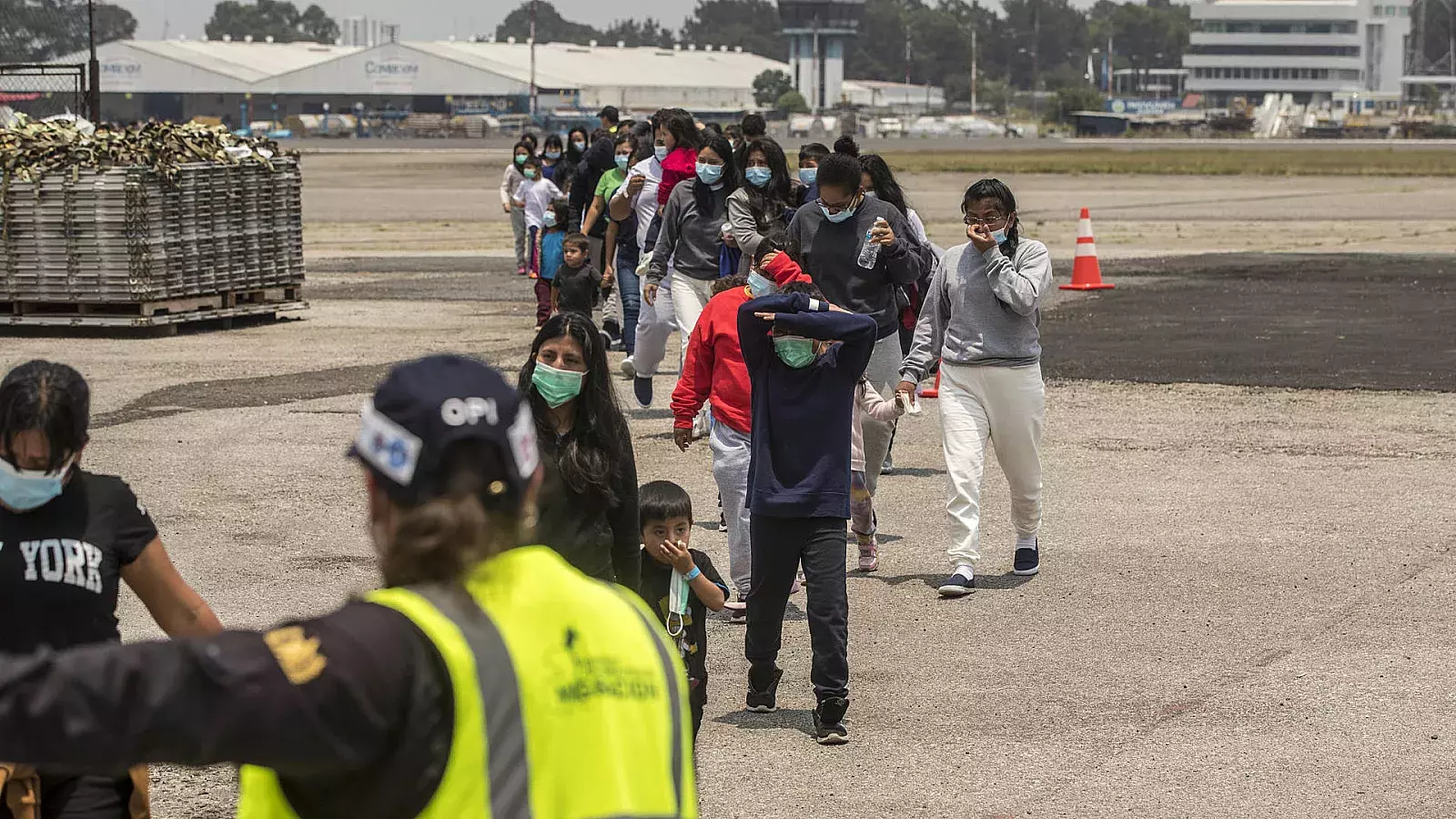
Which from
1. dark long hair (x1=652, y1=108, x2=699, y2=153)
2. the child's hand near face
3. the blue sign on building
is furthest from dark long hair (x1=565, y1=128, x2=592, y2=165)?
the blue sign on building

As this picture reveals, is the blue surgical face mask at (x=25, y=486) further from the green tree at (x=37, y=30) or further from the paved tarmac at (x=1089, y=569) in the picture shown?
the green tree at (x=37, y=30)


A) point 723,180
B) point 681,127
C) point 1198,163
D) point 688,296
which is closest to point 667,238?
point 688,296

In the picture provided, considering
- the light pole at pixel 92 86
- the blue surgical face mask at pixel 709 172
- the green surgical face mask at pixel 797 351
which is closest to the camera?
the green surgical face mask at pixel 797 351

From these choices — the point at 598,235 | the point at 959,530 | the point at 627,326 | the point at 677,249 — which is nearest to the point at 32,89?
the point at 598,235

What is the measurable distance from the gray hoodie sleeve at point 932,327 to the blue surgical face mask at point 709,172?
3126 millimetres

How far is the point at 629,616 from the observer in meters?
2.20

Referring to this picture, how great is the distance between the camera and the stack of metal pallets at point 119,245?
17.2 metres

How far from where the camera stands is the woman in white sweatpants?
8477mm

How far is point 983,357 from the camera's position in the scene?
859 centimetres

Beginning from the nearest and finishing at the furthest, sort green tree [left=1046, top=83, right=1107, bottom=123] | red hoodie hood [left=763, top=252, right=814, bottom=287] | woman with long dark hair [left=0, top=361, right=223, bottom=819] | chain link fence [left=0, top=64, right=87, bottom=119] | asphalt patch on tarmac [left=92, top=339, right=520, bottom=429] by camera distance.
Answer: woman with long dark hair [left=0, top=361, right=223, bottom=819], red hoodie hood [left=763, top=252, right=814, bottom=287], asphalt patch on tarmac [left=92, top=339, right=520, bottom=429], chain link fence [left=0, top=64, right=87, bottom=119], green tree [left=1046, top=83, right=1107, bottom=123]

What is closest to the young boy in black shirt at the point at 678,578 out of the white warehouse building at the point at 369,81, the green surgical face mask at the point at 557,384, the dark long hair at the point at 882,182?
the green surgical face mask at the point at 557,384

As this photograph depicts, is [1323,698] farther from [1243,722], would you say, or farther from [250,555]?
[250,555]

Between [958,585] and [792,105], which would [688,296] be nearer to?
[958,585]

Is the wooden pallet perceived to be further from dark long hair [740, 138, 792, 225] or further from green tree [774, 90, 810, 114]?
green tree [774, 90, 810, 114]
